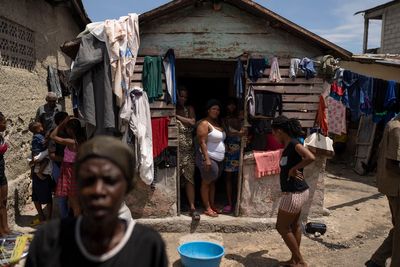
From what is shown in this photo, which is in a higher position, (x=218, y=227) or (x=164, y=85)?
(x=164, y=85)

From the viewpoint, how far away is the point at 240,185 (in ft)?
19.3

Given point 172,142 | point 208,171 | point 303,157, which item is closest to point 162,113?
point 172,142

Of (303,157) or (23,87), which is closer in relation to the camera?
(303,157)

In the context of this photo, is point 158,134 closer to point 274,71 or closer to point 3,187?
point 274,71

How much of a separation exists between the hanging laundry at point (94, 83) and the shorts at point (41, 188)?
56.6 inches

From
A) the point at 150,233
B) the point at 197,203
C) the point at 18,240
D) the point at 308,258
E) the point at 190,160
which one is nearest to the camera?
the point at 150,233

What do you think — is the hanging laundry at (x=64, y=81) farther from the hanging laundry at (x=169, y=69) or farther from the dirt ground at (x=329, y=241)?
the dirt ground at (x=329, y=241)

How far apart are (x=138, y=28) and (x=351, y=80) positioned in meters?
3.94

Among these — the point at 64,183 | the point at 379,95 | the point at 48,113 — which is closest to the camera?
the point at 64,183

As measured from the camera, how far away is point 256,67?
221 inches

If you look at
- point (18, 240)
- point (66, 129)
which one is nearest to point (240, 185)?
point (66, 129)

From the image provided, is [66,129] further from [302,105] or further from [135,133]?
[302,105]

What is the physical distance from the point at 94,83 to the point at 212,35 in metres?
1.88

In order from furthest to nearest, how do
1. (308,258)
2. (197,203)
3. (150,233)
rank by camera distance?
(197,203), (308,258), (150,233)
